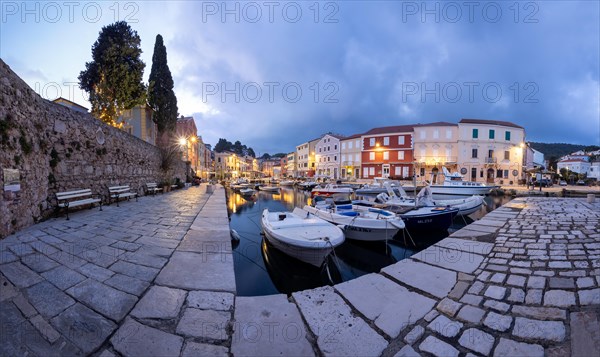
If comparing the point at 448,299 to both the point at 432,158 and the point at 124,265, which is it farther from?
the point at 432,158

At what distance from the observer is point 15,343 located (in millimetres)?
1977

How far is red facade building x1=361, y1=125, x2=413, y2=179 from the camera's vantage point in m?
34.4

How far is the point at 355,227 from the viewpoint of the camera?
25.7ft

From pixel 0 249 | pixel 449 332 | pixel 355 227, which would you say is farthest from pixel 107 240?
pixel 355 227

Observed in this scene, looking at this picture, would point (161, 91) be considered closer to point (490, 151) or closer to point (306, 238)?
point (306, 238)

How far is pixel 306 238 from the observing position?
19.0ft

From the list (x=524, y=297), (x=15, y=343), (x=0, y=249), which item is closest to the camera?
(x=15, y=343)

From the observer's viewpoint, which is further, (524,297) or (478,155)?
(478,155)

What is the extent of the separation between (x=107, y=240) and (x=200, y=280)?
2.87 metres

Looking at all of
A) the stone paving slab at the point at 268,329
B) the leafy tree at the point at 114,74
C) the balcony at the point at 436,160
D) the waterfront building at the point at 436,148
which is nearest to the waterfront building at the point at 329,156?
the waterfront building at the point at 436,148

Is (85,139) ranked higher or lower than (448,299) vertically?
higher

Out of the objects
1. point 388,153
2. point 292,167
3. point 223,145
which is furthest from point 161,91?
point 223,145

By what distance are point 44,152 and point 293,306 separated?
336 inches

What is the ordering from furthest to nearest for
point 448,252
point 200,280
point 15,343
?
point 448,252 < point 200,280 < point 15,343
